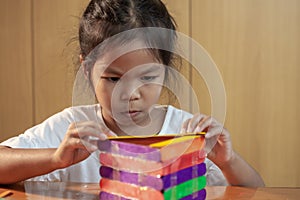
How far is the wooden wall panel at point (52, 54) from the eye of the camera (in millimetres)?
2096

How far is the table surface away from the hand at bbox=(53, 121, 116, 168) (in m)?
0.05

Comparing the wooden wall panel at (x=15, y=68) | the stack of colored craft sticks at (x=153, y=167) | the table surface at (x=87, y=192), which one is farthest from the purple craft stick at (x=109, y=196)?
the wooden wall panel at (x=15, y=68)

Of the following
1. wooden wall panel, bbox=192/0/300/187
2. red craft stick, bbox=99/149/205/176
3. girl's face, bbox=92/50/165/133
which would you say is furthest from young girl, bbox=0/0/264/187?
wooden wall panel, bbox=192/0/300/187

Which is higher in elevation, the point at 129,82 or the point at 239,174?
the point at 129,82

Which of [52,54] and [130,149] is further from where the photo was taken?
[52,54]

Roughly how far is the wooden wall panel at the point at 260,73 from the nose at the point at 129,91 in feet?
3.69

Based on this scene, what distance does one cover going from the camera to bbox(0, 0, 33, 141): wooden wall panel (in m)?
2.14

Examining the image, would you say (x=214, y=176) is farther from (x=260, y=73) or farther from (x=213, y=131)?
(x=260, y=73)

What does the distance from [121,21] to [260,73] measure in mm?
1071

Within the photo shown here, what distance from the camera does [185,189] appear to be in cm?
68

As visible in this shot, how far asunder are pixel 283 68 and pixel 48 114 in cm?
90

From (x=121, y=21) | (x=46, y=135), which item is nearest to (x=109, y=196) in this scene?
(x=121, y=21)

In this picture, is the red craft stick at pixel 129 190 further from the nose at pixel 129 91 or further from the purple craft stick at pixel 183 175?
the nose at pixel 129 91

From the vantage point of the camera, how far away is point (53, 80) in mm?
2127
